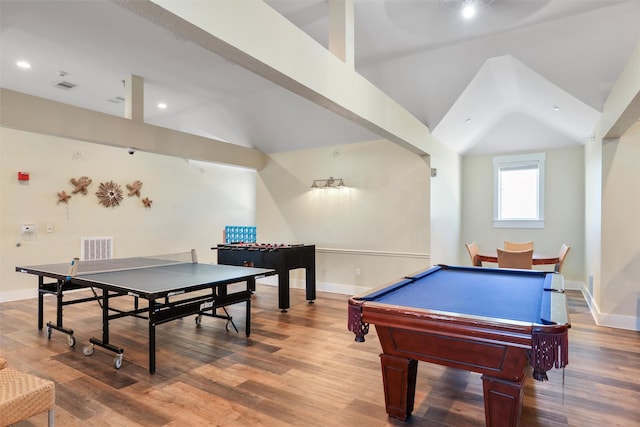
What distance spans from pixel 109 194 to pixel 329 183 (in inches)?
155

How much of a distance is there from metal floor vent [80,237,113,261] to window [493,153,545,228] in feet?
23.1

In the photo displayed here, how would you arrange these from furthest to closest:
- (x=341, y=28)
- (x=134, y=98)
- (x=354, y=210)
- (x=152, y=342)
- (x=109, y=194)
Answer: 1. (x=109, y=194)
2. (x=354, y=210)
3. (x=134, y=98)
4. (x=341, y=28)
5. (x=152, y=342)

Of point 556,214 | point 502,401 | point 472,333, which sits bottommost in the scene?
point 502,401

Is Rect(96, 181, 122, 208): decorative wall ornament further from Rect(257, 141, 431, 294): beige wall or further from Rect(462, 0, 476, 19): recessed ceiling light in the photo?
Rect(462, 0, 476, 19): recessed ceiling light

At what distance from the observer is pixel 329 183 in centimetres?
621

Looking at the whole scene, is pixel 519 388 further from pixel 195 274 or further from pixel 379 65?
pixel 379 65

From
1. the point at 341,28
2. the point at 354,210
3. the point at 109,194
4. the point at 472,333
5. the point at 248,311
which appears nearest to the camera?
the point at 472,333

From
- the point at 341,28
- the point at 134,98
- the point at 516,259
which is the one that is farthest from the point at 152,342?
the point at 516,259

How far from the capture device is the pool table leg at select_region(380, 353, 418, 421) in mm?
2109

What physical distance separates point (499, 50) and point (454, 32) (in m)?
0.62

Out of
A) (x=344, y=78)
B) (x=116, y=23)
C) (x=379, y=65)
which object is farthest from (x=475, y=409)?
(x=116, y=23)

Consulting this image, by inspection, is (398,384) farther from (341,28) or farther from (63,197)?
(63,197)

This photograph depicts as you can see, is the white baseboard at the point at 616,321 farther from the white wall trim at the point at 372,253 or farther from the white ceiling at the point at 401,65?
the white ceiling at the point at 401,65

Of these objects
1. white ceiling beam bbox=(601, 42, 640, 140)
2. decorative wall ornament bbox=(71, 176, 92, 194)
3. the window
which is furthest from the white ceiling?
decorative wall ornament bbox=(71, 176, 92, 194)
